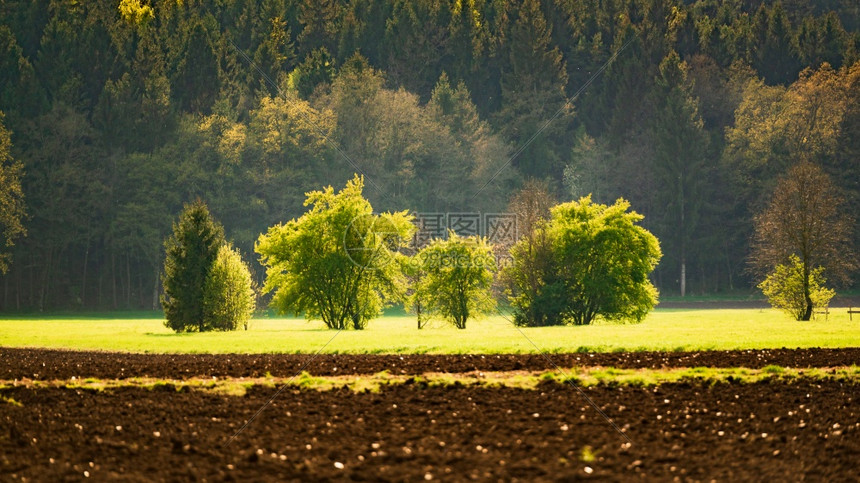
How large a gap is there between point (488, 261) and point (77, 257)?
50146 millimetres

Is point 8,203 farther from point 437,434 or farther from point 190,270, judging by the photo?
point 437,434

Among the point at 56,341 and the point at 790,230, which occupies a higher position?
the point at 790,230

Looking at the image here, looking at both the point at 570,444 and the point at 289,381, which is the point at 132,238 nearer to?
the point at 289,381

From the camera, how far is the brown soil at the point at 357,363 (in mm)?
24422

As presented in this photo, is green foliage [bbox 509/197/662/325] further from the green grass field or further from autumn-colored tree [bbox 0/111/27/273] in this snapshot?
autumn-colored tree [bbox 0/111/27/273]

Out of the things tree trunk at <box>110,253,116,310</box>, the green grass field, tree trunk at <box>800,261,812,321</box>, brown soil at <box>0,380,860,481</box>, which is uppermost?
tree trunk at <box>110,253,116,310</box>

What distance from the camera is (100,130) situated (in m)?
85.1

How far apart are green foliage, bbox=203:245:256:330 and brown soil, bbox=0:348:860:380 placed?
1483 centimetres

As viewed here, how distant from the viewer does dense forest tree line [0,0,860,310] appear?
Answer: 82938mm

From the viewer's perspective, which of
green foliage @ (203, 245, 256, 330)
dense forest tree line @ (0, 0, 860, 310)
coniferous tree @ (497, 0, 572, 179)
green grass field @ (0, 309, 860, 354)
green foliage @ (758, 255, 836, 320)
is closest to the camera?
green grass field @ (0, 309, 860, 354)

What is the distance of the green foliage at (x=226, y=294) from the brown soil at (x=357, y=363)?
14834 mm

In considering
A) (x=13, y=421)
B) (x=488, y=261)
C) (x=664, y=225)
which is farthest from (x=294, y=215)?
(x=13, y=421)

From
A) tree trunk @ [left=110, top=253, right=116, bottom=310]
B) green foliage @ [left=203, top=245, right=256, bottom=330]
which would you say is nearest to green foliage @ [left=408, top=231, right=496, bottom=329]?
green foliage @ [left=203, top=245, right=256, bottom=330]

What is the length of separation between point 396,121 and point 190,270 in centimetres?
5117
